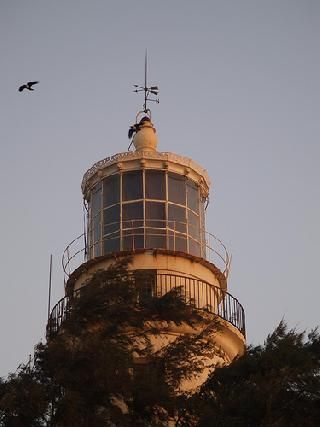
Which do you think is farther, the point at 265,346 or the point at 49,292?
the point at 49,292

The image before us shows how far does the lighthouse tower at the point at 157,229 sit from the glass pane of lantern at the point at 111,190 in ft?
0.07

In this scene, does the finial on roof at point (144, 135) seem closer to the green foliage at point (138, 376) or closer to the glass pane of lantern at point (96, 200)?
the glass pane of lantern at point (96, 200)

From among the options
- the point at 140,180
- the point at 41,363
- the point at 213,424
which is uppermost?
the point at 140,180

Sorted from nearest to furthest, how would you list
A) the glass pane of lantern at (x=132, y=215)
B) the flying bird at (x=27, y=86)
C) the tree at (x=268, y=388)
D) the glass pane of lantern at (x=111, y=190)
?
the tree at (x=268, y=388), the flying bird at (x=27, y=86), the glass pane of lantern at (x=132, y=215), the glass pane of lantern at (x=111, y=190)

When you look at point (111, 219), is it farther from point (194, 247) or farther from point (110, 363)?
point (110, 363)

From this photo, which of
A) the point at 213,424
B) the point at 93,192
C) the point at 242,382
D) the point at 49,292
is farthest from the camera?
the point at 93,192

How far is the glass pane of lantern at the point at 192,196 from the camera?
77.4 ft

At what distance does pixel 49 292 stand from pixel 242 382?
6.51 metres

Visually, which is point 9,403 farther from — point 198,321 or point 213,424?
point 198,321

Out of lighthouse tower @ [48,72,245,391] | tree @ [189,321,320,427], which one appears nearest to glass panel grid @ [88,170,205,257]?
lighthouse tower @ [48,72,245,391]

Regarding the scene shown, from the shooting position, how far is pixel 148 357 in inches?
696

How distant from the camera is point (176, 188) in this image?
23422 millimetres

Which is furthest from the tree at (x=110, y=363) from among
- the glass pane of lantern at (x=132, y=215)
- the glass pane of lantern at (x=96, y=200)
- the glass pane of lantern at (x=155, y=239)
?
the glass pane of lantern at (x=96, y=200)

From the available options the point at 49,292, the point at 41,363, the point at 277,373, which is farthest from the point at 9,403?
the point at 49,292
